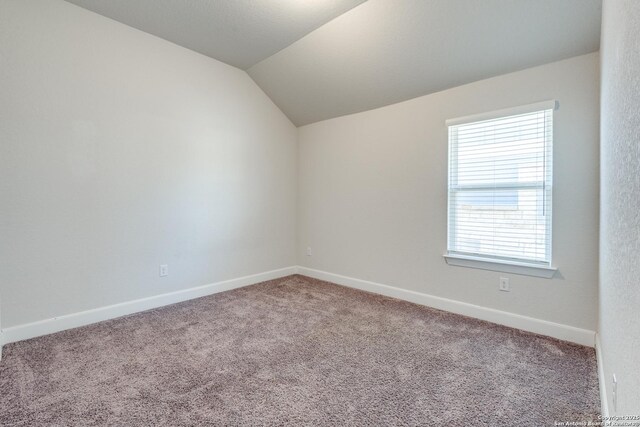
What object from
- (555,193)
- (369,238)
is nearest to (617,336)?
(555,193)

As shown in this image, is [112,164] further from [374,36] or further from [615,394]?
[615,394]

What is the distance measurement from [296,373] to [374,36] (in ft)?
9.49

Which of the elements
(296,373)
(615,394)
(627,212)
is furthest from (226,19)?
(615,394)

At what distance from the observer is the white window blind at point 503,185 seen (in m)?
2.53

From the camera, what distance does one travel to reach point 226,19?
9.24 ft

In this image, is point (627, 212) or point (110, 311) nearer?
point (627, 212)

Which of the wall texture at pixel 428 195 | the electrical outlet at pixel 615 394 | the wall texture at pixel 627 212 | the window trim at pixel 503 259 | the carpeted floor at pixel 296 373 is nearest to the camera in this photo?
the wall texture at pixel 627 212

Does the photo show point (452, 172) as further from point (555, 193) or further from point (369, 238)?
point (369, 238)

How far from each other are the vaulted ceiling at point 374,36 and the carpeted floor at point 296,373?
7.67 ft

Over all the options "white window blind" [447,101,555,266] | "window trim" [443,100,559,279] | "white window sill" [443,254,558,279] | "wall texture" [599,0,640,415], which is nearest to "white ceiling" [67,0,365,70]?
"window trim" [443,100,559,279]

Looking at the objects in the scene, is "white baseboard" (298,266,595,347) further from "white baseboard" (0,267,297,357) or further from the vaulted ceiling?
the vaulted ceiling

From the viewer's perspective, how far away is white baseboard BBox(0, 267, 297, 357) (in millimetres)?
2424

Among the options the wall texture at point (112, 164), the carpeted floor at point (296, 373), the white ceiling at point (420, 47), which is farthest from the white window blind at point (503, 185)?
the wall texture at point (112, 164)

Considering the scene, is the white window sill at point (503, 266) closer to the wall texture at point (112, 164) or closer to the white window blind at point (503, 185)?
the white window blind at point (503, 185)
